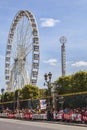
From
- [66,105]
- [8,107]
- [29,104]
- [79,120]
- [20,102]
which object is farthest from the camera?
[8,107]

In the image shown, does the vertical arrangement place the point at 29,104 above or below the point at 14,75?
below

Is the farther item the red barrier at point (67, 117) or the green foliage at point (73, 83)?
the green foliage at point (73, 83)

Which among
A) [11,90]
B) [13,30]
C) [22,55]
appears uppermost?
[13,30]

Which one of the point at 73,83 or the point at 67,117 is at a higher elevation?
the point at 73,83

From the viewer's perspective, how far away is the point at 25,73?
9400 cm

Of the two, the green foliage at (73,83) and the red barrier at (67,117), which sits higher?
the green foliage at (73,83)

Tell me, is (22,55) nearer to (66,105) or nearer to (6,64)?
(6,64)

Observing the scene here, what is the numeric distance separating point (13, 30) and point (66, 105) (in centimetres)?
5309

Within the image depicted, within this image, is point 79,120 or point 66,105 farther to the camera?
point 66,105

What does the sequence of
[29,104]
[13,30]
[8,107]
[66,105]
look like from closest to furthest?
[66,105]
[29,104]
[8,107]
[13,30]

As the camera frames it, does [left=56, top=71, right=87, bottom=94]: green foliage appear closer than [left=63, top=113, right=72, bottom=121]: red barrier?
No

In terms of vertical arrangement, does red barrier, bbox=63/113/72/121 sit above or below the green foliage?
below

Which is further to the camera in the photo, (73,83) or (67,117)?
(73,83)

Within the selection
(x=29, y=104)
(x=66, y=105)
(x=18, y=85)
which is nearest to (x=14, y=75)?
(x=18, y=85)
